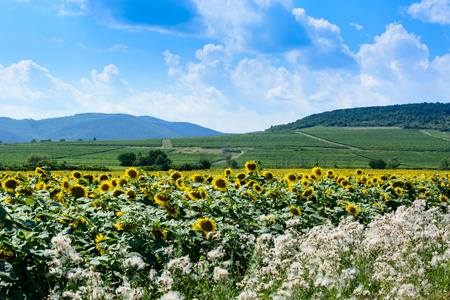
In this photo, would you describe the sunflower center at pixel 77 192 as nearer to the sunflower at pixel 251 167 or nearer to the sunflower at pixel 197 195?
the sunflower at pixel 197 195

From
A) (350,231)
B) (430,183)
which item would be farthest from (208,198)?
(430,183)

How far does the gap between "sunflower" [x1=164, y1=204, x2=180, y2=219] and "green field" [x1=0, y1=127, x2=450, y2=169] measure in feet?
265

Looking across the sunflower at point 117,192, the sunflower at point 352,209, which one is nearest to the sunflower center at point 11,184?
the sunflower at point 117,192

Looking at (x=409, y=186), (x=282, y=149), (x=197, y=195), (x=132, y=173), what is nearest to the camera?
(x=197, y=195)

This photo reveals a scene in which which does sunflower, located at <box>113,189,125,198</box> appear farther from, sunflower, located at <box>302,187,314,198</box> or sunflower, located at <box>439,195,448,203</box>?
sunflower, located at <box>439,195,448,203</box>

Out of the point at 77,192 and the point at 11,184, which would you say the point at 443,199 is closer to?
the point at 77,192

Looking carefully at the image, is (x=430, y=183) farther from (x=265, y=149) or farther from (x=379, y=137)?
(x=379, y=137)

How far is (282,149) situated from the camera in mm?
124438

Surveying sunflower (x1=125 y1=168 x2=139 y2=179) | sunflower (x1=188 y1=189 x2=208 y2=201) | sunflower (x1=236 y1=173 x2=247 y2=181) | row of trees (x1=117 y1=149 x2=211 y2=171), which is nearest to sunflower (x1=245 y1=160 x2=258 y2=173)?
sunflower (x1=236 y1=173 x2=247 y2=181)

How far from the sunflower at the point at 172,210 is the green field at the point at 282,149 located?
80.7 metres

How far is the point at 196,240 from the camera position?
198 inches

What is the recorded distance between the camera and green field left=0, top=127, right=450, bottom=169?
97312 millimetres

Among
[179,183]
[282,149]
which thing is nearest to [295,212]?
[179,183]

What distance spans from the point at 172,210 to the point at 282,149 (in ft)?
397
